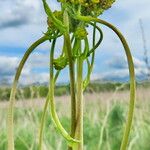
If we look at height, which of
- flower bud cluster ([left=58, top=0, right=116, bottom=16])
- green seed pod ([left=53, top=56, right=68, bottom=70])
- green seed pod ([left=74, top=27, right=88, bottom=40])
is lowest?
green seed pod ([left=53, top=56, right=68, bottom=70])

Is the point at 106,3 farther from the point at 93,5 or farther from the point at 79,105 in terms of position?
the point at 79,105

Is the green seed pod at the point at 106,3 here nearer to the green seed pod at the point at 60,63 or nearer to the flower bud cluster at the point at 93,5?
the flower bud cluster at the point at 93,5

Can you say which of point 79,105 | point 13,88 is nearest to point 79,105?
point 79,105

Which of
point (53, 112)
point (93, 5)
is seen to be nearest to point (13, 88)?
point (53, 112)

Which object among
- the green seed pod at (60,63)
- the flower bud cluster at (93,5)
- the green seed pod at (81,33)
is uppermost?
the flower bud cluster at (93,5)

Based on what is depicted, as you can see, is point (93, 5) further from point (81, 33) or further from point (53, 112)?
point (53, 112)

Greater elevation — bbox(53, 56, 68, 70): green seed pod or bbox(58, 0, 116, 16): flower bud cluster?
bbox(58, 0, 116, 16): flower bud cluster

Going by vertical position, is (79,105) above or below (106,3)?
below

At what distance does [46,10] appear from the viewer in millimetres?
818

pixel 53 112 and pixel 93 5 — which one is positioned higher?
pixel 93 5

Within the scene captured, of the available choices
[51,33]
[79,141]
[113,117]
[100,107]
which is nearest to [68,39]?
[51,33]

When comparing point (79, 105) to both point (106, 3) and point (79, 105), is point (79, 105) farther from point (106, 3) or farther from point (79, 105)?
point (106, 3)

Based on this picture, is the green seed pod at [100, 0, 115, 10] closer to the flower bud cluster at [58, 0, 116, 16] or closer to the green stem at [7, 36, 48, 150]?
the flower bud cluster at [58, 0, 116, 16]

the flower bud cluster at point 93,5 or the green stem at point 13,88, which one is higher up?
the flower bud cluster at point 93,5
